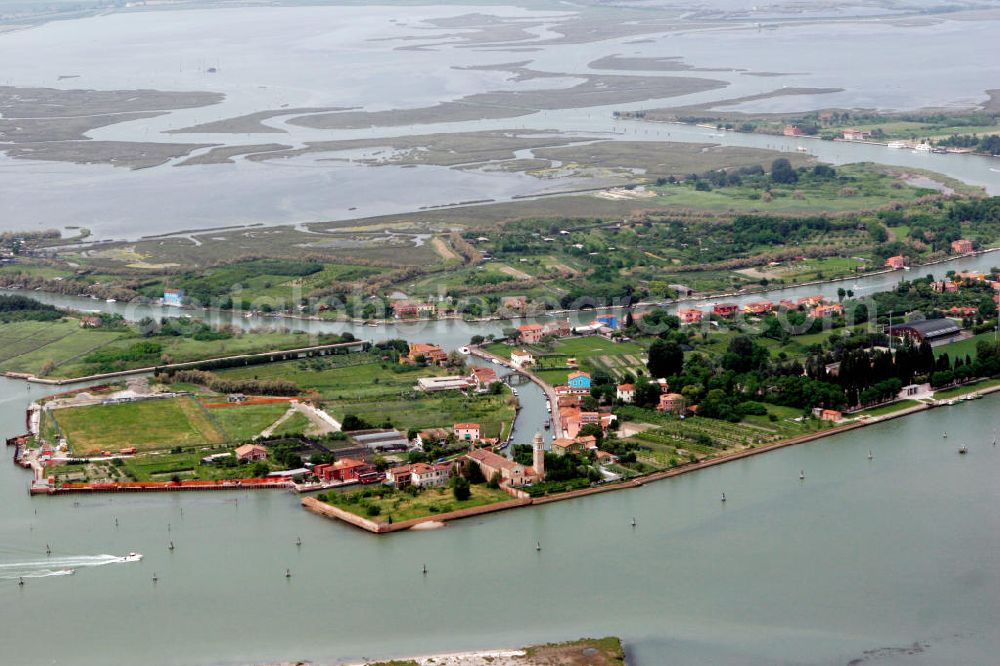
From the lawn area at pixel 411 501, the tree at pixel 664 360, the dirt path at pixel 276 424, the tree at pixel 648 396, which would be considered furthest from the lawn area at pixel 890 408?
the dirt path at pixel 276 424

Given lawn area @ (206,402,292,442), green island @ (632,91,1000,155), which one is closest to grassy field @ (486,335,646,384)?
lawn area @ (206,402,292,442)

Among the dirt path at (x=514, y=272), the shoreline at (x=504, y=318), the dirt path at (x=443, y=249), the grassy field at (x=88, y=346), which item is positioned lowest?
the shoreline at (x=504, y=318)

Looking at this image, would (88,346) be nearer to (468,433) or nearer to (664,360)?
(468,433)

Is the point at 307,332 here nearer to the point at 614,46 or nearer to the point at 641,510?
the point at 641,510

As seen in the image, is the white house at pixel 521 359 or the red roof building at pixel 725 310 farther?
the red roof building at pixel 725 310

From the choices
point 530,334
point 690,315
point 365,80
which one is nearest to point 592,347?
point 530,334

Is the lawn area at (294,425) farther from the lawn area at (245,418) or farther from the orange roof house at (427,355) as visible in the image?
the orange roof house at (427,355)

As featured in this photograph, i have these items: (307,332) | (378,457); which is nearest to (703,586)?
(378,457)
